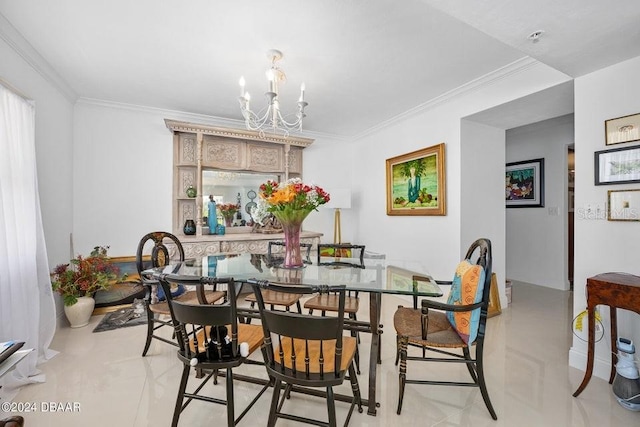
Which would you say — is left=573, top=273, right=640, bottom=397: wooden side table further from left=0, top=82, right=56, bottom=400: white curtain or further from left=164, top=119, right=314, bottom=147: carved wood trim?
left=0, top=82, right=56, bottom=400: white curtain

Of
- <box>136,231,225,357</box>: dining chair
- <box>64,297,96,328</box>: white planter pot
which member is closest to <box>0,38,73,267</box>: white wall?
<box>64,297,96,328</box>: white planter pot

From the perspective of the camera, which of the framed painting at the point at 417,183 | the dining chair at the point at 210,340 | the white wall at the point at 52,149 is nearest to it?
the dining chair at the point at 210,340

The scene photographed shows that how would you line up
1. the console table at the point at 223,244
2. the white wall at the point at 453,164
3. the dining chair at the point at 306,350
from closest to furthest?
the dining chair at the point at 306,350
the white wall at the point at 453,164
the console table at the point at 223,244

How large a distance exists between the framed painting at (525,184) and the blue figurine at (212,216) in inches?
196

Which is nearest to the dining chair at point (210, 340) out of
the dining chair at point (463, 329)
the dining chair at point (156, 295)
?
the dining chair at point (156, 295)

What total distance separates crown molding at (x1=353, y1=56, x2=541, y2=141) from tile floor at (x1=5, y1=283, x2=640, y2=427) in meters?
2.54

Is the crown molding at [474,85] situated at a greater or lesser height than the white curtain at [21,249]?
greater

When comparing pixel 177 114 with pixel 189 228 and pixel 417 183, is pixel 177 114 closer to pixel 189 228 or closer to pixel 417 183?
pixel 189 228

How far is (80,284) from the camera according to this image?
2.91 m

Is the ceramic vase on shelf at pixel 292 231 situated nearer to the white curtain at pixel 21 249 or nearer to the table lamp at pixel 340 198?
the white curtain at pixel 21 249

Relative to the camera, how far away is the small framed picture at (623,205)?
190cm

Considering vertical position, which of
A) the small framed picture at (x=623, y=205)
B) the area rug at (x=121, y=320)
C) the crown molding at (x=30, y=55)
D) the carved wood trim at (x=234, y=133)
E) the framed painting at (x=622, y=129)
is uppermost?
the crown molding at (x=30, y=55)

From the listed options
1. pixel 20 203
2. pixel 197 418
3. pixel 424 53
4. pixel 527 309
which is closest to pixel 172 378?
pixel 197 418

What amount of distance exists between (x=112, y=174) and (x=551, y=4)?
14.7ft
